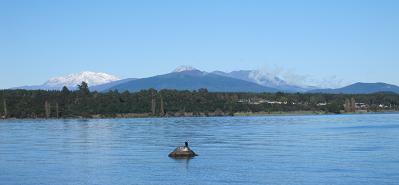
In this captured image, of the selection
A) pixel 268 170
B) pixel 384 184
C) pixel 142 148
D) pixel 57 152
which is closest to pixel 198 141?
pixel 142 148

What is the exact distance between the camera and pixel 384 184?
135 feet

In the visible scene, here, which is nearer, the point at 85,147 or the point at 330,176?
the point at 330,176

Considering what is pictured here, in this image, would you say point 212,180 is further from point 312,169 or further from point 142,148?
point 142,148

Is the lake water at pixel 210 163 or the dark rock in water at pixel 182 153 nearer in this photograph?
the lake water at pixel 210 163

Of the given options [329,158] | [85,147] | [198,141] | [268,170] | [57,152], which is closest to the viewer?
[268,170]

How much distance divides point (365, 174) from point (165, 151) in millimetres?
25023

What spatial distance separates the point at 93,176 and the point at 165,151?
19.9m

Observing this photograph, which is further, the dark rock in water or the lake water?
the dark rock in water

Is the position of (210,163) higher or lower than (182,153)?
lower

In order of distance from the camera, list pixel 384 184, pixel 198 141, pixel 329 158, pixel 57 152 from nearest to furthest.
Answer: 1. pixel 384 184
2. pixel 329 158
3. pixel 57 152
4. pixel 198 141

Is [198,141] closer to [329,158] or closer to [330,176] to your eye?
[329,158]

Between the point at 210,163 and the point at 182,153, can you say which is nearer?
the point at 210,163

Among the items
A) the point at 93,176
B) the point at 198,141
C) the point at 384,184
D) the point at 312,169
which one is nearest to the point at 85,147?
the point at 198,141

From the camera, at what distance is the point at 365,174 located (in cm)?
4575
